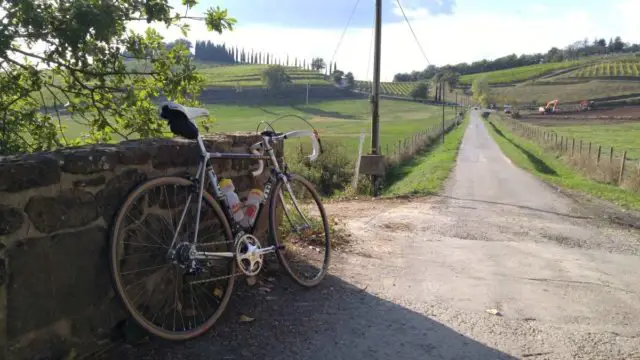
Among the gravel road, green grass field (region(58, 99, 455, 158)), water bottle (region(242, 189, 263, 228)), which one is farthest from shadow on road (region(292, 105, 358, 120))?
water bottle (region(242, 189, 263, 228))

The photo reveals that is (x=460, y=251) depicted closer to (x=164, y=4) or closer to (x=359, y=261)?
(x=359, y=261)

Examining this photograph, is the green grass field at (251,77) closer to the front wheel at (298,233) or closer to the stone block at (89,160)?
the front wheel at (298,233)

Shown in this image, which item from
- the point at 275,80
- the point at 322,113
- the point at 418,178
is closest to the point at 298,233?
the point at 418,178

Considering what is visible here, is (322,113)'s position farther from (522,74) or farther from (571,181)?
(571,181)

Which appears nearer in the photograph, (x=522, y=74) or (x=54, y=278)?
(x=54, y=278)

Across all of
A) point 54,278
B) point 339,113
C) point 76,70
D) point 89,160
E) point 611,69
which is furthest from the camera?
point 611,69

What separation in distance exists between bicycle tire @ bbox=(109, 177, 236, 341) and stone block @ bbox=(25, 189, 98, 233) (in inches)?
6.5

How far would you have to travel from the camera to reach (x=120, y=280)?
2.93 metres

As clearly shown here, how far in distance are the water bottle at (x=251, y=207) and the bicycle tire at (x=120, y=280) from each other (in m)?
0.35

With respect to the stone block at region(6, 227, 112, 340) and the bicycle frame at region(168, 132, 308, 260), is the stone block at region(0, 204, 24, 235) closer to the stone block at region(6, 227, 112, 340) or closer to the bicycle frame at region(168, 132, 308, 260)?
the stone block at region(6, 227, 112, 340)

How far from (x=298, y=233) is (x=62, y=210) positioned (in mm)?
2594

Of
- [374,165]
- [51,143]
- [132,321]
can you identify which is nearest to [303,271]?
[132,321]

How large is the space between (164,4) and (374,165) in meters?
9.82

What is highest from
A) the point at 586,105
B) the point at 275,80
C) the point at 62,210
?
the point at 275,80
